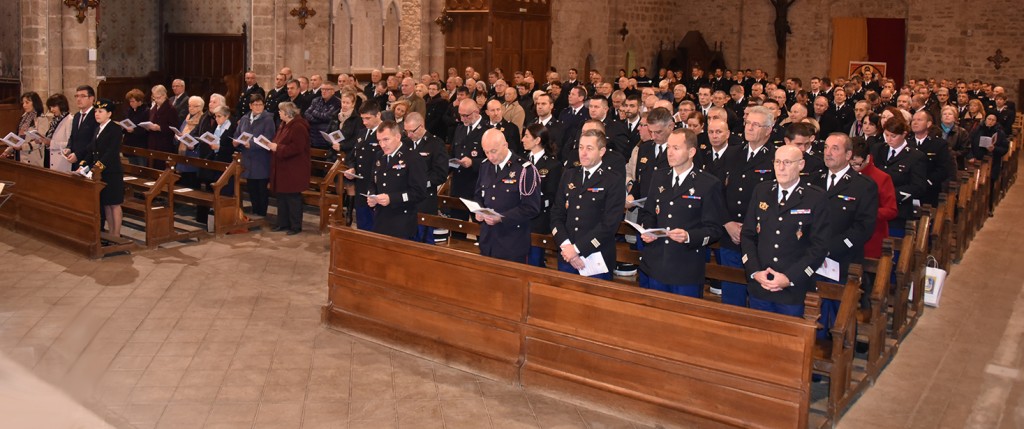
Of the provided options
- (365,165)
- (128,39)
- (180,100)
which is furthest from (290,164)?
(128,39)

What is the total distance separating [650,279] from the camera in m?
6.55

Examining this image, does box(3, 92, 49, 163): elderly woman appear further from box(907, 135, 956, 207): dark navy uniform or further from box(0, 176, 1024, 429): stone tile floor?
box(907, 135, 956, 207): dark navy uniform

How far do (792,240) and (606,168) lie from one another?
1306mm

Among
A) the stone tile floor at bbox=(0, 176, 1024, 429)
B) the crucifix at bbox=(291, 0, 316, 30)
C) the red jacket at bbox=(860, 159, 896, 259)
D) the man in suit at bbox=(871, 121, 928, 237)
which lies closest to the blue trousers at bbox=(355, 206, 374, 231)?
the stone tile floor at bbox=(0, 176, 1024, 429)

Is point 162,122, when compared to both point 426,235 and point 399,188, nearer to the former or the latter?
point 426,235

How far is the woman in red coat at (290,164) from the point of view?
10.7 metres

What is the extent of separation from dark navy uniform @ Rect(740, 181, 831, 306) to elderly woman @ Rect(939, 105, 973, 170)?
6.94 metres

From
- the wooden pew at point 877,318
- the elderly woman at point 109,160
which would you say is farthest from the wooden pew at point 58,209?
the wooden pew at point 877,318

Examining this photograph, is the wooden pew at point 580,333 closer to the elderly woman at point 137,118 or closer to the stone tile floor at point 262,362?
the stone tile floor at point 262,362

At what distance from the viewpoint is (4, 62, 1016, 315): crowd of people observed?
6281 mm

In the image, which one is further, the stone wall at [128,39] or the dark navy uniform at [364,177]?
the stone wall at [128,39]

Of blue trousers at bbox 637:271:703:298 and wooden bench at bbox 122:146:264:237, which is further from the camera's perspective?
wooden bench at bbox 122:146:264:237

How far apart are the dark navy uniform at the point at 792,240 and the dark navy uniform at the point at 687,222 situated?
318 mm

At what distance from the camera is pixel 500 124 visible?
10133 millimetres
